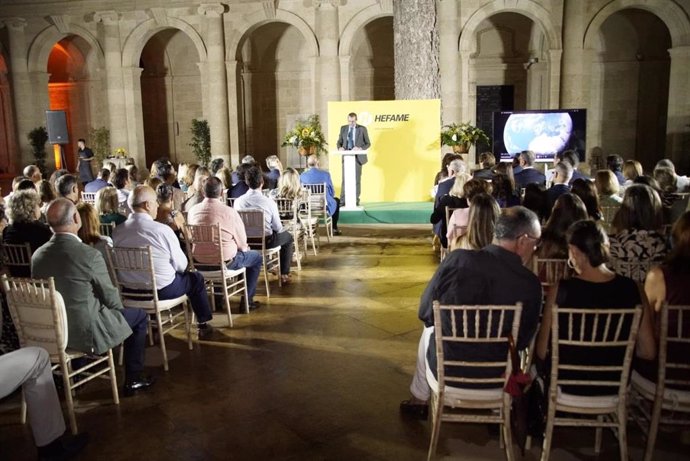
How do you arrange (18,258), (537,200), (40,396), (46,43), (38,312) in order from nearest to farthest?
(40,396), (38,312), (18,258), (537,200), (46,43)

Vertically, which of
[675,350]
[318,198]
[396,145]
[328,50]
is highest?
[328,50]

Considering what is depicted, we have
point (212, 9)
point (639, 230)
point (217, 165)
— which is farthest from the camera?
point (212, 9)

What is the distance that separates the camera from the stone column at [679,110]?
13.6m

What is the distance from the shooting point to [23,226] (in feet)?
15.7

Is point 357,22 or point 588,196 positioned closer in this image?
point 588,196

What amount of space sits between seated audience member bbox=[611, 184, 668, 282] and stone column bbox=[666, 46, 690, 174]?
35.8 feet

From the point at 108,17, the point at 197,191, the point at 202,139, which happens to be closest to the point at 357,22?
the point at 202,139

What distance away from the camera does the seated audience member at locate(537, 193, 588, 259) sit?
406 cm

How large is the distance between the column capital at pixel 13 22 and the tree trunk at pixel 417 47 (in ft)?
32.5

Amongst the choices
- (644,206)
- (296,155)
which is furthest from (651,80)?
(644,206)

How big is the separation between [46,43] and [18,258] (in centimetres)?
1331

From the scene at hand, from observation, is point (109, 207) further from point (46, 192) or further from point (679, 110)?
point (679, 110)

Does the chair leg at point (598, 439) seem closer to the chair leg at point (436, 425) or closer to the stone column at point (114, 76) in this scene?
the chair leg at point (436, 425)

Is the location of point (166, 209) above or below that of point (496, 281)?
above
